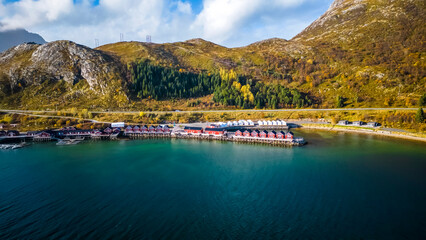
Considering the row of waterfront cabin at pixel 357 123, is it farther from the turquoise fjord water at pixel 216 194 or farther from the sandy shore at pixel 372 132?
the turquoise fjord water at pixel 216 194

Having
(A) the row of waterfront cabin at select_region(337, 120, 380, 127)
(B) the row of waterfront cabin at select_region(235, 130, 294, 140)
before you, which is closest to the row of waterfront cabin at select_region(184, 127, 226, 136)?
(B) the row of waterfront cabin at select_region(235, 130, 294, 140)

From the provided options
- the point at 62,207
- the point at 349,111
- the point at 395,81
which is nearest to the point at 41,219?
the point at 62,207

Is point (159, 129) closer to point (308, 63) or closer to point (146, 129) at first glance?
point (146, 129)

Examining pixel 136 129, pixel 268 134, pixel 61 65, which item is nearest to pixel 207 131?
pixel 268 134

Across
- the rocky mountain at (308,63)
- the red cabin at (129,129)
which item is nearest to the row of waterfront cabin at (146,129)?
the red cabin at (129,129)

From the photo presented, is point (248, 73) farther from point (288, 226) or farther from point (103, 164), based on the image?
point (288, 226)
